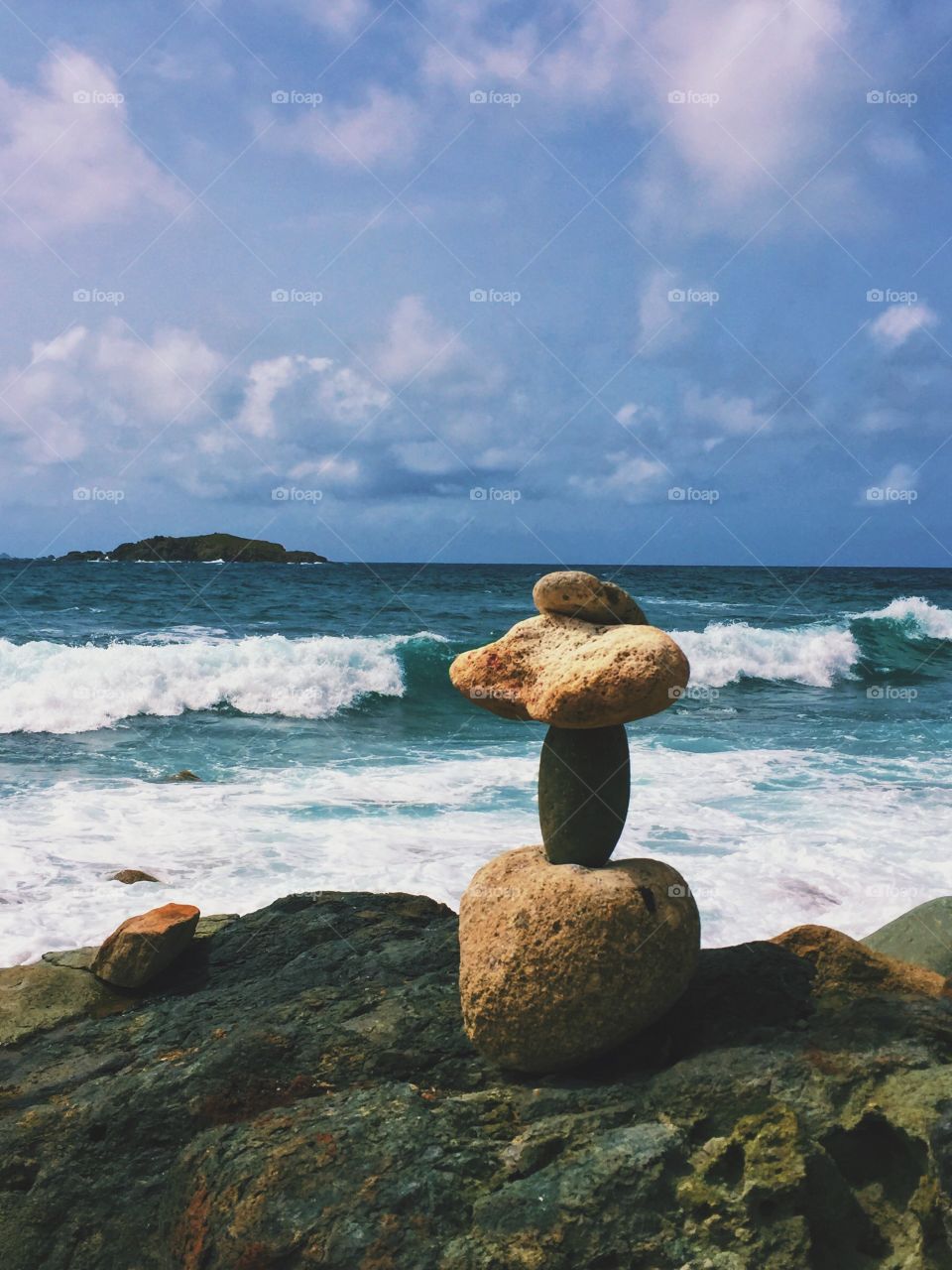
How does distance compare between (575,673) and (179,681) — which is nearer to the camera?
(575,673)

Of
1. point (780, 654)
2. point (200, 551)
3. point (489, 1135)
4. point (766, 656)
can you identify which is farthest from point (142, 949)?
point (200, 551)

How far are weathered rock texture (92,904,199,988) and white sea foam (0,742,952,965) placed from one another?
4.09ft

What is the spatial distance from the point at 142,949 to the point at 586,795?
2852mm

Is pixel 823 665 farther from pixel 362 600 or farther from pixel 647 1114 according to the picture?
pixel 647 1114

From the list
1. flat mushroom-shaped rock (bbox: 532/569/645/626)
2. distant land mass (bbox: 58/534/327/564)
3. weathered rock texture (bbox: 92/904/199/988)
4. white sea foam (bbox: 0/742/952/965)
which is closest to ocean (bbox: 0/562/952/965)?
white sea foam (bbox: 0/742/952/965)

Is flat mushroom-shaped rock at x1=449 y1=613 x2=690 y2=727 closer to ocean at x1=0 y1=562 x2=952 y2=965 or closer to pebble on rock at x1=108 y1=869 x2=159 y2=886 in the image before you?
ocean at x1=0 y1=562 x2=952 y2=965

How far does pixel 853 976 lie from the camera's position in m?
4.27

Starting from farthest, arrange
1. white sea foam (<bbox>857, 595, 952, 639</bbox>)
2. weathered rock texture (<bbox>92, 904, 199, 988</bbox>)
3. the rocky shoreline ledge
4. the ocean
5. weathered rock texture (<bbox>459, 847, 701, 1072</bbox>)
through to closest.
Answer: white sea foam (<bbox>857, 595, 952, 639</bbox>), the ocean, weathered rock texture (<bbox>92, 904, 199, 988</bbox>), weathered rock texture (<bbox>459, 847, 701, 1072</bbox>), the rocky shoreline ledge

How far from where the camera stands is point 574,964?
151 inches

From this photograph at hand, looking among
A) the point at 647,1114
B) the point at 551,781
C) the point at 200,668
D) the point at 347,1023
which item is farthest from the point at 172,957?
the point at 200,668

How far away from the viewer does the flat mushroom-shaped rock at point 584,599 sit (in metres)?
4.39

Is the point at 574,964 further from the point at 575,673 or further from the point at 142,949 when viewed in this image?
the point at 142,949

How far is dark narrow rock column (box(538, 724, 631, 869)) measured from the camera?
4320 millimetres

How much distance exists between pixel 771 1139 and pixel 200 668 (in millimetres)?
16981
